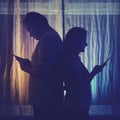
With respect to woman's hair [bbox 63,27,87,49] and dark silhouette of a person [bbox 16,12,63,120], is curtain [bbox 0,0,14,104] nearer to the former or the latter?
dark silhouette of a person [bbox 16,12,63,120]

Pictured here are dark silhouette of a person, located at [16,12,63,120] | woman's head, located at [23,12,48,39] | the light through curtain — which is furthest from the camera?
the light through curtain

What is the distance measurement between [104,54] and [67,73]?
26.5 inches

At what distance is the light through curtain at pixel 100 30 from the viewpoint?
291cm

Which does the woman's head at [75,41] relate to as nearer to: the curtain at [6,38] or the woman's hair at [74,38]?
the woman's hair at [74,38]

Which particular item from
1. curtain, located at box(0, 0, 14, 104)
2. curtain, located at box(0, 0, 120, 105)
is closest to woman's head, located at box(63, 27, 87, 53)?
curtain, located at box(0, 0, 120, 105)

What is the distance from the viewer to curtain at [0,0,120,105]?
2906 mm

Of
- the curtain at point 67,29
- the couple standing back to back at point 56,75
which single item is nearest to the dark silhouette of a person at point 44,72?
the couple standing back to back at point 56,75

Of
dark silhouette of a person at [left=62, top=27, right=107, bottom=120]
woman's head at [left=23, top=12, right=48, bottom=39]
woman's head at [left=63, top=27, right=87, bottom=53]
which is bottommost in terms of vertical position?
dark silhouette of a person at [left=62, top=27, right=107, bottom=120]

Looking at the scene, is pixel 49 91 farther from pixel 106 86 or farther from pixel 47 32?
pixel 106 86

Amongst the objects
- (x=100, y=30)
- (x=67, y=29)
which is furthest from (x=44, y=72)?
(x=100, y=30)

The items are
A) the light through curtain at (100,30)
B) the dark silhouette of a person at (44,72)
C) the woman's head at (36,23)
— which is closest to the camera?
the dark silhouette of a person at (44,72)

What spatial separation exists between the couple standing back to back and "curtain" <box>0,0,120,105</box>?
0.51 meters

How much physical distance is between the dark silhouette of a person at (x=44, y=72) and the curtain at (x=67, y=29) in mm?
Result: 489

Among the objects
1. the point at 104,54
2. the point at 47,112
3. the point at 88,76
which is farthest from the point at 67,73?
the point at 104,54
